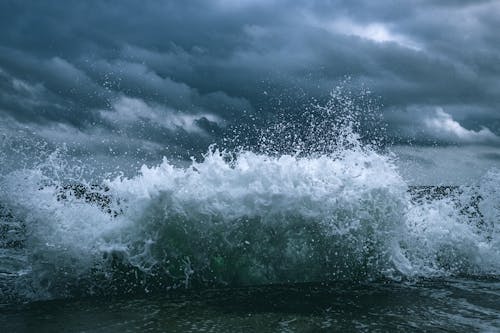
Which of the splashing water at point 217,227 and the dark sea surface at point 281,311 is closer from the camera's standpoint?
Result: the dark sea surface at point 281,311

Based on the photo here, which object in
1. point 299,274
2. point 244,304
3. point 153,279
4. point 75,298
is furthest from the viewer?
point 299,274

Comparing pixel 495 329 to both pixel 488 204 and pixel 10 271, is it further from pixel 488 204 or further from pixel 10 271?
pixel 10 271

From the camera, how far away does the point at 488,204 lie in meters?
12.2

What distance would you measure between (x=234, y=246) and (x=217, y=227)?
1.76ft

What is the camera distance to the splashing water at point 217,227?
8.48m

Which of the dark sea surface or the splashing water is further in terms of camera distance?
the splashing water

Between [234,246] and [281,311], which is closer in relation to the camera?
[281,311]

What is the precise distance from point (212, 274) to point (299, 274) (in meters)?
1.86

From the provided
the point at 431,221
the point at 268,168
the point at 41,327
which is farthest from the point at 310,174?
the point at 41,327

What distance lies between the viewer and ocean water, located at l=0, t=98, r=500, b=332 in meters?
7.44

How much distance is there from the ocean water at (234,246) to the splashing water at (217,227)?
23mm

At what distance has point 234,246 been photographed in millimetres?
9062

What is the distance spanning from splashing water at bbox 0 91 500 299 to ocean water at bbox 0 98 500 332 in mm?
23

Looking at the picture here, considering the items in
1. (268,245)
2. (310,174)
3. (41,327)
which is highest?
(310,174)
